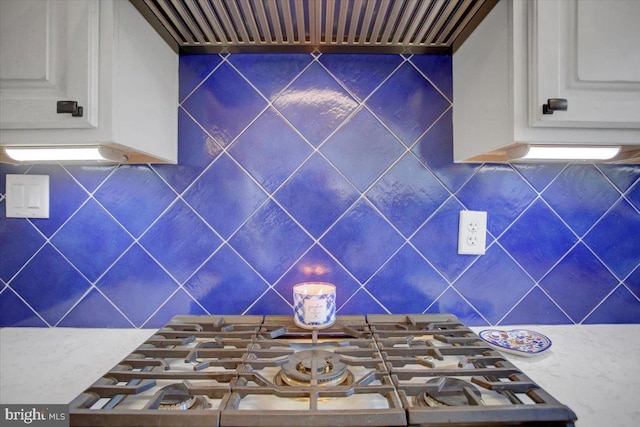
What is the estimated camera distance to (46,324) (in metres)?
1.06

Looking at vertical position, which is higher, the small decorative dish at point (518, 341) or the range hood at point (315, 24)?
the range hood at point (315, 24)

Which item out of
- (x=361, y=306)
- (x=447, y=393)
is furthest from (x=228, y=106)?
(x=447, y=393)

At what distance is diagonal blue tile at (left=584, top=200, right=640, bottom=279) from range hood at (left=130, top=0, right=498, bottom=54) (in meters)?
0.76

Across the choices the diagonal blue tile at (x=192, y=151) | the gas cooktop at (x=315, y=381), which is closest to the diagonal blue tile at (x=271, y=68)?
the diagonal blue tile at (x=192, y=151)

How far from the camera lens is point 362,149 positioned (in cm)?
106

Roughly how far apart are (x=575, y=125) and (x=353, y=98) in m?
0.60

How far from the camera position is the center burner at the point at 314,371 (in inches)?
26.9

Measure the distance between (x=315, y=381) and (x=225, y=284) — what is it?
510 millimetres

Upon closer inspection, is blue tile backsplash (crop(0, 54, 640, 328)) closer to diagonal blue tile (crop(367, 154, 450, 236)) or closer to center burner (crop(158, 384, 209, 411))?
diagonal blue tile (crop(367, 154, 450, 236))

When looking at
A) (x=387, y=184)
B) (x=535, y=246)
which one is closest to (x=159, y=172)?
(x=387, y=184)

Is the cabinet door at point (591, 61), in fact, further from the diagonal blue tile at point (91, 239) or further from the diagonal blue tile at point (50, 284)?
the diagonal blue tile at point (50, 284)

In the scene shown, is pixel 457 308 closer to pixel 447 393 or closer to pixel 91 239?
pixel 447 393

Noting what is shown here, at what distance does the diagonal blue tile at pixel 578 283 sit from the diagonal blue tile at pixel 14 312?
1676 mm

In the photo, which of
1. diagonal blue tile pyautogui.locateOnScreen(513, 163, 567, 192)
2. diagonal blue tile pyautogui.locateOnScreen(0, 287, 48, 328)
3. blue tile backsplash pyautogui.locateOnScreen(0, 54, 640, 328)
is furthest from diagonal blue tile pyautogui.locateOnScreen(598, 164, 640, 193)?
diagonal blue tile pyautogui.locateOnScreen(0, 287, 48, 328)
